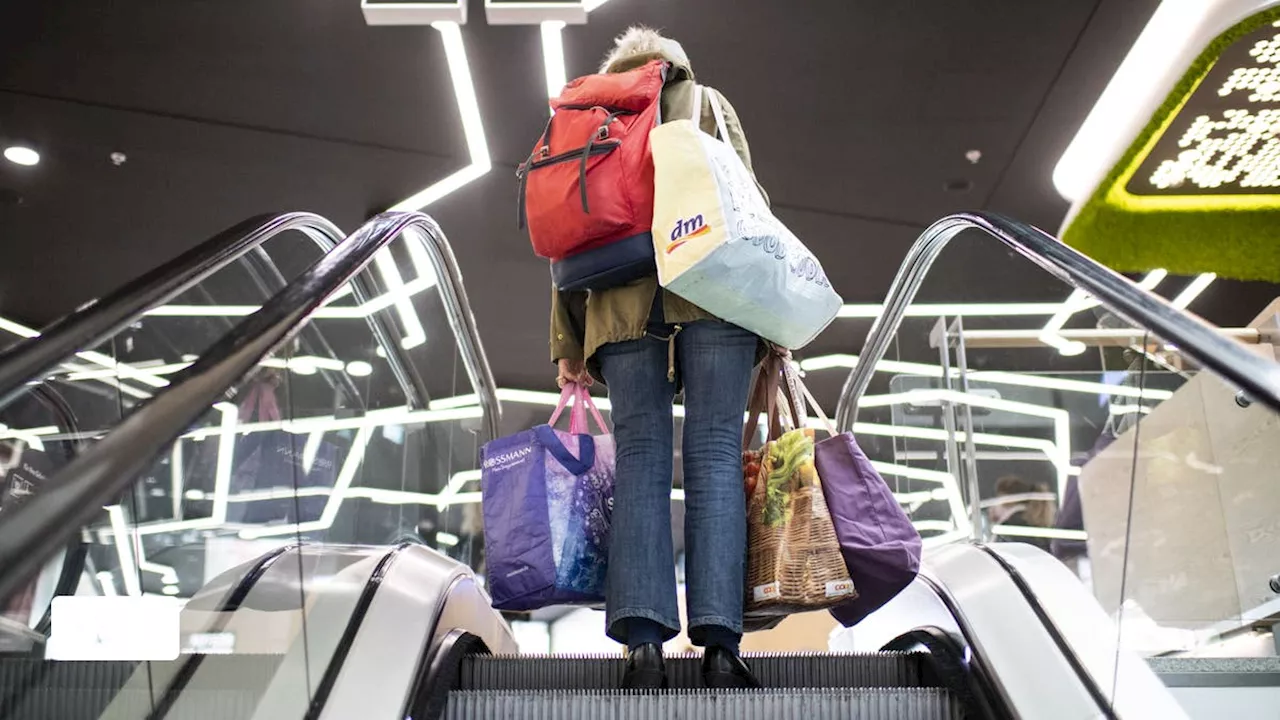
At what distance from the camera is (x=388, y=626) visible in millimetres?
2941

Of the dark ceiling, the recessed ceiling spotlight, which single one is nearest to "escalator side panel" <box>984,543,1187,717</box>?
the dark ceiling

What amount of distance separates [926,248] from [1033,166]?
4.64 meters

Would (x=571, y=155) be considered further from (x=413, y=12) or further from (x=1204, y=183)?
(x=413, y=12)

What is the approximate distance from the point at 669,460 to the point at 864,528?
52 cm

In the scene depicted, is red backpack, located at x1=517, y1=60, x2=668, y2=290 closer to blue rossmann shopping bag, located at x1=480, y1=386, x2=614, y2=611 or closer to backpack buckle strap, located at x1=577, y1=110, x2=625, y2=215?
backpack buckle strap, located at x1=577, y1=110, x2=625, y2=215

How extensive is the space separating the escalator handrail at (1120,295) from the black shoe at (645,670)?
1.29 m

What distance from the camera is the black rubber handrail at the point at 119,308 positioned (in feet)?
5.85

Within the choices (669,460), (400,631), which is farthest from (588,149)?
(400,631)

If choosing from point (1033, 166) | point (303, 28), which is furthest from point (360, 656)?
point (1033, 166)

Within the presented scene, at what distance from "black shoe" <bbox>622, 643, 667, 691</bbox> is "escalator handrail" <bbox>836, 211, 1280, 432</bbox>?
1.29 meters

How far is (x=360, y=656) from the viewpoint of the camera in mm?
2779

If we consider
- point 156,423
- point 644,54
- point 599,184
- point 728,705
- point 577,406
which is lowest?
point 728,705

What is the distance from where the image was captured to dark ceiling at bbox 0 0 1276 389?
281 inches

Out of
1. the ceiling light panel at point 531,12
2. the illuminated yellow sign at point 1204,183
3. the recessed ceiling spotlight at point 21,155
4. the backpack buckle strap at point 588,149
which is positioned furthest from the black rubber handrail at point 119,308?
the recessed ceiling spotlight at point 21,155
